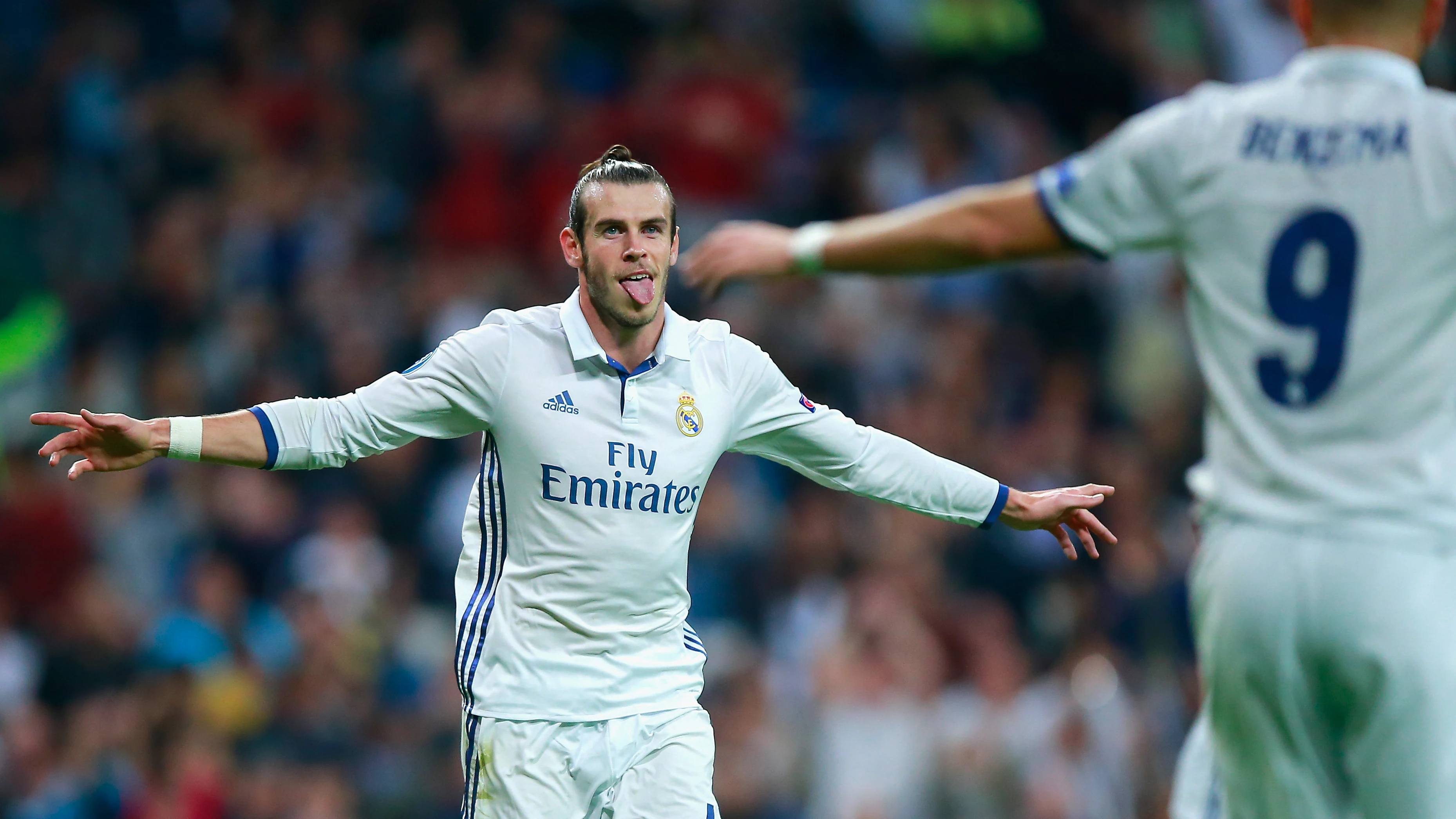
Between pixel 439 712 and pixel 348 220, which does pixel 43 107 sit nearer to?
pixel 348 220

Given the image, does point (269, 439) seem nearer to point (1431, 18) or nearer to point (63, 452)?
point (63, 452)

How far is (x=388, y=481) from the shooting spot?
11680mm

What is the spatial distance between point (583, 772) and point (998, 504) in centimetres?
159

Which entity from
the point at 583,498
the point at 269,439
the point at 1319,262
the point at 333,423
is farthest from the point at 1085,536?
the point at 269,439

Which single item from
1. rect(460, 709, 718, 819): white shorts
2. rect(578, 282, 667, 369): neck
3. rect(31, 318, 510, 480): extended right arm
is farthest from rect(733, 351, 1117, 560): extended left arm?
rect(460, 709, 718, 819): white shorts

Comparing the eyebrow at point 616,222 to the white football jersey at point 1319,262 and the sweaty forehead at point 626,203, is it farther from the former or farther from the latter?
the white football jersey at point 1319,262

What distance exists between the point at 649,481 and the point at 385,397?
0.84m

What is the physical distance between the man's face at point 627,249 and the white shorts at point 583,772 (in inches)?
50.2

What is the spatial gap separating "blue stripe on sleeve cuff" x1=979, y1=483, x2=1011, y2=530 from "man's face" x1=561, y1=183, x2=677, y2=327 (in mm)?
1269

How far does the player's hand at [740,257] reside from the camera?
3.99 m

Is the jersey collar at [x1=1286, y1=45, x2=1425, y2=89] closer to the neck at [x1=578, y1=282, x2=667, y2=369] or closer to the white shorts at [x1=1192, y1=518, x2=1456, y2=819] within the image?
the white shorts at [x1=1192, y1=518, x2=1456, y2=819]

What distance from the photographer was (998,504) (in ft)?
18.7

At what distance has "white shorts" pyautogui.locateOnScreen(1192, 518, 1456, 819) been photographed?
11.4 ft

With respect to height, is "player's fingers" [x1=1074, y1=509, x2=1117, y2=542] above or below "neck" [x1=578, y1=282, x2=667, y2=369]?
below
